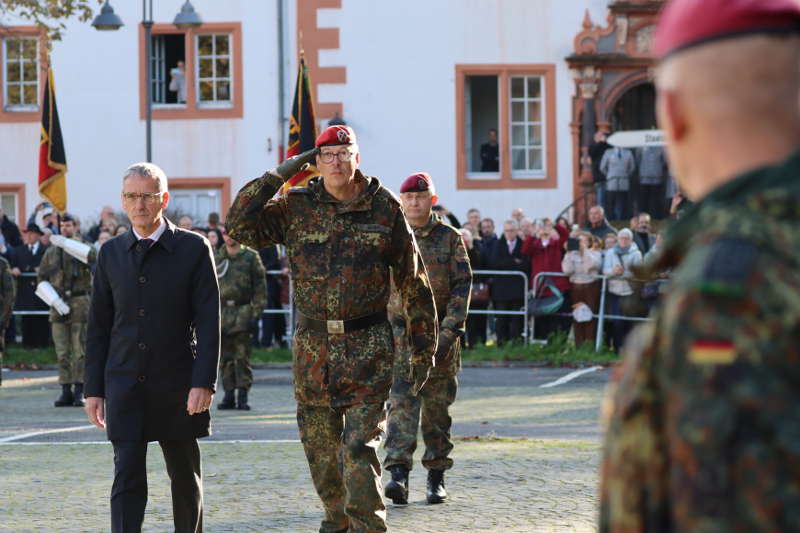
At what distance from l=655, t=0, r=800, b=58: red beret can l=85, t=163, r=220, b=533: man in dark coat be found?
481cm

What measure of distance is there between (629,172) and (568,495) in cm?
1823

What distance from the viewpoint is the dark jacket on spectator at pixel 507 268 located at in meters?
21.8

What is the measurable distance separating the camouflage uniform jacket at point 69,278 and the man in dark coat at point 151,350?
9747mm

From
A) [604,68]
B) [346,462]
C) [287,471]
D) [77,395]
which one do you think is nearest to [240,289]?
[77,395]

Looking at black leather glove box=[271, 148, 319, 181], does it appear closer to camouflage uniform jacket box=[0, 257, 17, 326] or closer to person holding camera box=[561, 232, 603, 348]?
camouflage uniform jacket box=[0, 257, 17, 326]

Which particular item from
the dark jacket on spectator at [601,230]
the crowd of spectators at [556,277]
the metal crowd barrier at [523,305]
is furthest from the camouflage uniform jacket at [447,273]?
the dark jacket on spectator at [601,230]

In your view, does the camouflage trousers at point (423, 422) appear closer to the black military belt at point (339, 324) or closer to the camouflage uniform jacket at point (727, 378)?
the black military belt at point (339, 324)

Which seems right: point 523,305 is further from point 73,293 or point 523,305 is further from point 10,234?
point 10,234

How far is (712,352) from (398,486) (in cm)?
732

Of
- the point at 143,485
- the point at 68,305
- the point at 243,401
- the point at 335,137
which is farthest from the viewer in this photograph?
the point at 68,305

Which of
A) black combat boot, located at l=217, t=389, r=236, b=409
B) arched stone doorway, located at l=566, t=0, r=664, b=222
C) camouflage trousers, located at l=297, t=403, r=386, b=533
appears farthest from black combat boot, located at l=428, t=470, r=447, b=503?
arched stone doorway, located at l=566, t=0, r=664, b=222

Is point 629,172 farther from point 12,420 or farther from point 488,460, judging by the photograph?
point 488,460

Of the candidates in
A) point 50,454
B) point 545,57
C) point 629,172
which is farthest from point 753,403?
point 545,57

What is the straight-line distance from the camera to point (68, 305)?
16562 millimetres
